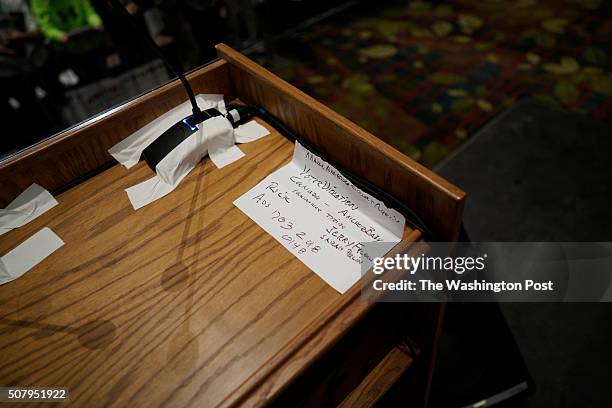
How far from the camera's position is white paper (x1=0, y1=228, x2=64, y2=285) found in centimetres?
60

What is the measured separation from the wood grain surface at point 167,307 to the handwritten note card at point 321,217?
2cm

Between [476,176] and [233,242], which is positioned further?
[476,176]

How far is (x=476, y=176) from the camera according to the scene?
5.29 feet

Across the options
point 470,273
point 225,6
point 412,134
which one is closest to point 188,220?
point 470,273

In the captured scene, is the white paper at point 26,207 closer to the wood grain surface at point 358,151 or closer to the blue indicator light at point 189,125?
the blue indicator light at point 189,125

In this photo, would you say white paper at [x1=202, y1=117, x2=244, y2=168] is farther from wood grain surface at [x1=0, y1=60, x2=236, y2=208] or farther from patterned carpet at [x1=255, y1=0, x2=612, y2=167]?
patterned carpet at [x1=255, y1=0, x2=612, y2=167]

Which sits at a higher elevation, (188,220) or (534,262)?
(188,220)

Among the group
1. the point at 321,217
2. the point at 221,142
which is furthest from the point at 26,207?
the point at 321,217

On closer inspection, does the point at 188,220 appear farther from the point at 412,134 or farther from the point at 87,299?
the point at 412,134

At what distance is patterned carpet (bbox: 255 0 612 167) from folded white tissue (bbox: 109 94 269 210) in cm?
116

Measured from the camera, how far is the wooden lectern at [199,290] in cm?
48

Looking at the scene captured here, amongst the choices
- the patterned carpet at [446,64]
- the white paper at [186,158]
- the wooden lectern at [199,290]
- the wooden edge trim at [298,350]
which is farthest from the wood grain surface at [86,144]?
the patterned carpet at [446,64]

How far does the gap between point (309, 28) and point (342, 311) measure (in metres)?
2.76

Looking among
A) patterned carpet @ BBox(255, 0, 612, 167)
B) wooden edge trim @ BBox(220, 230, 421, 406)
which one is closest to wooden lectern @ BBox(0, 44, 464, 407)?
wooden edge trim @ BBox(220, 230, 421, 406)
